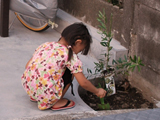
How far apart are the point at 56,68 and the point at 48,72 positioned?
0.08 metres

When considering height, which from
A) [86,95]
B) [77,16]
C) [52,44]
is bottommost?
[86,95]

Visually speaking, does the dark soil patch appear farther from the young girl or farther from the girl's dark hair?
the girl's dark hair

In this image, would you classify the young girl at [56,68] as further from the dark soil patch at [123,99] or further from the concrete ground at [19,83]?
the dark soil patch at [123,99]

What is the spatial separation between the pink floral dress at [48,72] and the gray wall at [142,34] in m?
0.94

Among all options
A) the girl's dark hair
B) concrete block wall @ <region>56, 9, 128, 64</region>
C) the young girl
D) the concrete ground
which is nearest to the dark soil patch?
the concrete ground

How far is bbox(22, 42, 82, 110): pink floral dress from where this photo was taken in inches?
110

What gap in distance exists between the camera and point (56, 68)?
281 cm

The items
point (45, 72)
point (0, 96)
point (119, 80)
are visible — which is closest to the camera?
point (45, 72)

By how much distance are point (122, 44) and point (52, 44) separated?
1257 mm

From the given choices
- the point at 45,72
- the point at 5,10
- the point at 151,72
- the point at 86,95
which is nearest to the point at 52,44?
the point at 45,72

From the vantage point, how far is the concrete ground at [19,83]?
9.12ft

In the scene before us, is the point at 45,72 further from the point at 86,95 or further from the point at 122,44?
the point at 122,44

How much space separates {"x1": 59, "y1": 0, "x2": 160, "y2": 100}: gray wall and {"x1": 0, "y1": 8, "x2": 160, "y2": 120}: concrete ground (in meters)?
0.56

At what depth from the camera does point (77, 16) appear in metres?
4.83
